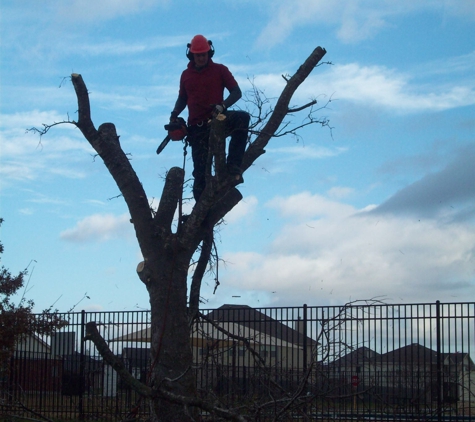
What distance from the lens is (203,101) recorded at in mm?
6199

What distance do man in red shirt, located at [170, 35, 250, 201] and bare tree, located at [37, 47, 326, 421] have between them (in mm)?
170

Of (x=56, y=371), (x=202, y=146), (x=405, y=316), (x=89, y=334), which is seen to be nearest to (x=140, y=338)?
(x=56, y=371)

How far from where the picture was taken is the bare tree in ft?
16.9

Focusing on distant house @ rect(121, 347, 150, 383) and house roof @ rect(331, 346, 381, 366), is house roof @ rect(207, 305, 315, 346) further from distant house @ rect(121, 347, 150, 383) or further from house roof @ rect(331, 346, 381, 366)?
distant house @ rect(121, 347, 150, 383)

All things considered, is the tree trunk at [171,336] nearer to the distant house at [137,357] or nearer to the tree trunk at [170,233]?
the tree trunk at [170,233]

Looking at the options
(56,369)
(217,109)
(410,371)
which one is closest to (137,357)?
(56,369)

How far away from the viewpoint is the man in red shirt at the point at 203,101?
5859mm

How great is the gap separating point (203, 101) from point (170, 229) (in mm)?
1365

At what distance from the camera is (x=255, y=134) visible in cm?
593

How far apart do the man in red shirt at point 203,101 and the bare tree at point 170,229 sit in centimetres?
17

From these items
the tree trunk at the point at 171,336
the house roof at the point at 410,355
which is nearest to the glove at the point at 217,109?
the tree trunk at the point at 171,336

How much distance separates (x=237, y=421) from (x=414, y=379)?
7.00m

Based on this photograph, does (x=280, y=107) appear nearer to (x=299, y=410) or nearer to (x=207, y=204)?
(x=207, y=204)

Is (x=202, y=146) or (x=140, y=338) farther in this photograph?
(x=140, y=338)
